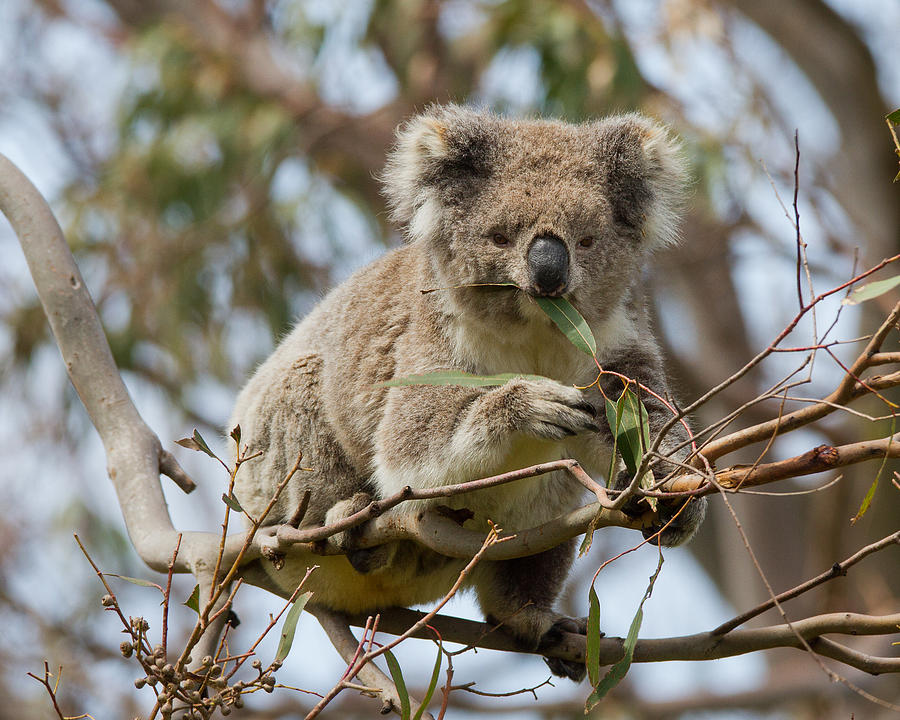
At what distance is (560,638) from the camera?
274cm

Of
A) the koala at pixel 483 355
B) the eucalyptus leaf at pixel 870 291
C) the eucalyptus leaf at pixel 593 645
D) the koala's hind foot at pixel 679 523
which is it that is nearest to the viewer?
the eucalyptus leaf at pixel 870 291

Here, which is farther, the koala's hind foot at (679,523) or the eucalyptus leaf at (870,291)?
the koala's hind foot at (679,523)

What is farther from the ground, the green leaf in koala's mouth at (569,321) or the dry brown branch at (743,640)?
the green leaf in koala's mouth at (569,321)

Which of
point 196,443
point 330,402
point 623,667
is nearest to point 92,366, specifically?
point 330,402

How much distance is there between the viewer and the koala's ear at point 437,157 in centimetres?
266

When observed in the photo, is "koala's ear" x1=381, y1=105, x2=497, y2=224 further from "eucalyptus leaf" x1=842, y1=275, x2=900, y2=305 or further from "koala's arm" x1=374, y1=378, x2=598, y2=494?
"eucalyptus leaf" x1=842, y1=275, x2=900, y2=305

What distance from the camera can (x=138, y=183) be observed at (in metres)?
7.16

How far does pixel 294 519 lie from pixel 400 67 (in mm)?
5541

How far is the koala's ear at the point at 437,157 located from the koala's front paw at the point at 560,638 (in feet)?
3.90

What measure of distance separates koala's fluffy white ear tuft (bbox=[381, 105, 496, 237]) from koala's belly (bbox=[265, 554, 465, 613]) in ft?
3.00

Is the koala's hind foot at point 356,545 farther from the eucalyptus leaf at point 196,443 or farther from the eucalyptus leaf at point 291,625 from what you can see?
the eucalyptus leaf at point 196,443

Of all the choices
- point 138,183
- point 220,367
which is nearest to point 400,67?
point 138,183

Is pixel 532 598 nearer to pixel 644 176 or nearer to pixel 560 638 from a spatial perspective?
pixel 560 638

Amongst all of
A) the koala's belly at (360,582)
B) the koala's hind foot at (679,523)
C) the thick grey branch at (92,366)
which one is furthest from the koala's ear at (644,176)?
the thick grey branch at (92,366)
